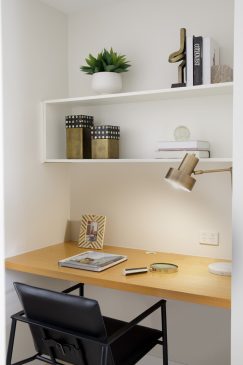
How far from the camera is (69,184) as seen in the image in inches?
114

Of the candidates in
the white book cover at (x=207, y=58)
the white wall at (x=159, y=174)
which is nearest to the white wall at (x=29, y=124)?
the white wall at (x=159, y=174)

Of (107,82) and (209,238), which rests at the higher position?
(107,82)

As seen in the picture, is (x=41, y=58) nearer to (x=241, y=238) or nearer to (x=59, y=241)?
(x=59, y=241)

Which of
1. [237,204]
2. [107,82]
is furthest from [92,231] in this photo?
[237,204]

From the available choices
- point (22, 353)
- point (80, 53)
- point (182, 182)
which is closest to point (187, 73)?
point (182, 182)

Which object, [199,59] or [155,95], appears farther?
[155,95]

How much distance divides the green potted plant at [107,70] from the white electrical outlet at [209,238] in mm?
1008

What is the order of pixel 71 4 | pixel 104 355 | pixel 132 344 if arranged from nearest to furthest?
pixel 104 355 < pixel 132 344 < pixel 71 4

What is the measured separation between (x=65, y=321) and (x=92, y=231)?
965 millimetres

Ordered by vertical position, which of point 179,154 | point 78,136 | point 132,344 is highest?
point 78,136

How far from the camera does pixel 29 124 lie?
101 inches

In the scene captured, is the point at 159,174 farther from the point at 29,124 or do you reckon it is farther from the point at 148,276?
the point at 29,124

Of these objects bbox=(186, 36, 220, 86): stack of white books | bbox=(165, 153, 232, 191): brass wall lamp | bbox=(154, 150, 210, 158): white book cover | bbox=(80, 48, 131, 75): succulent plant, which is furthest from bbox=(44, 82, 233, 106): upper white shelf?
bbox=(165, 153, 232, 191): brass wall lamp

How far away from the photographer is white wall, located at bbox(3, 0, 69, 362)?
7.91ft
